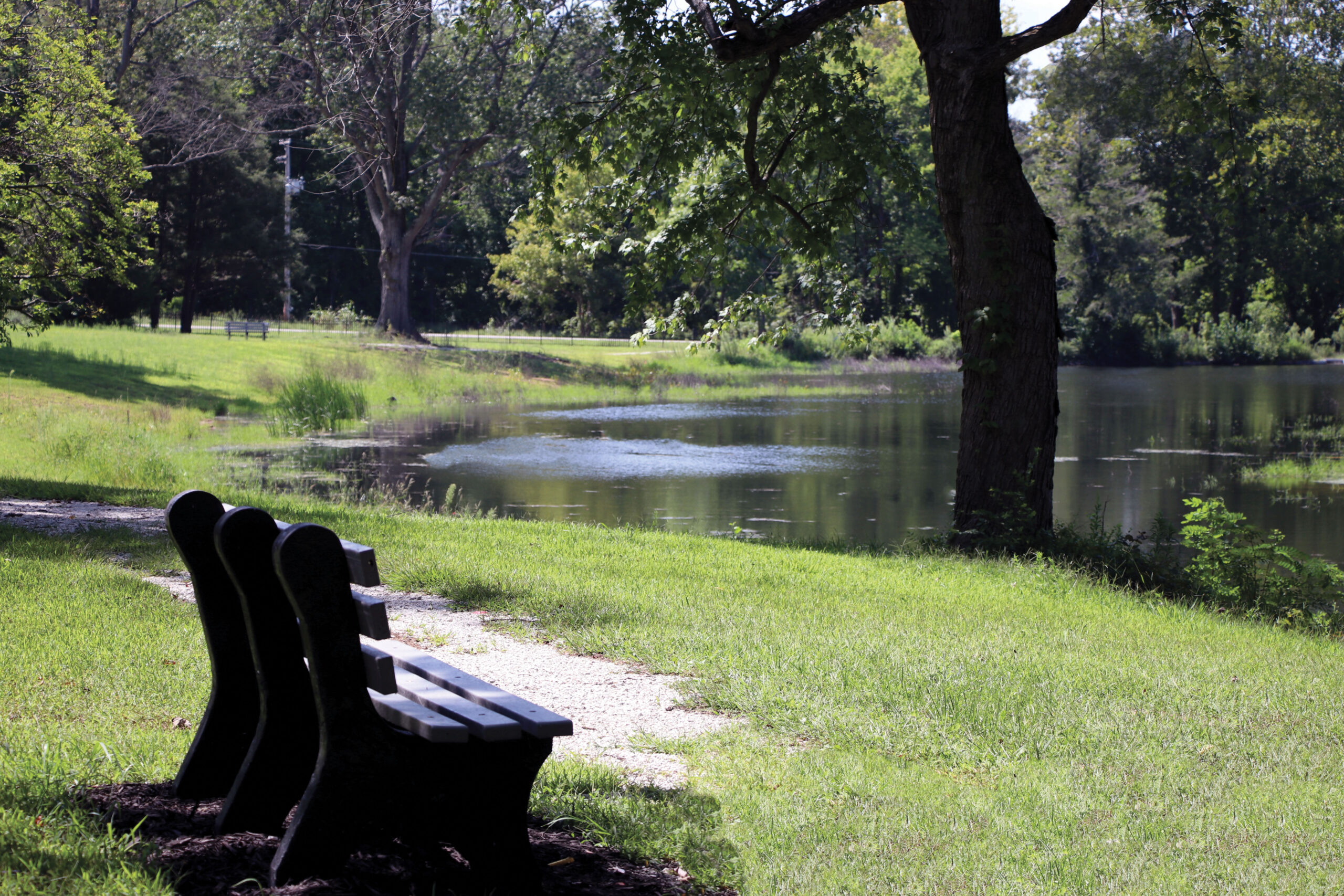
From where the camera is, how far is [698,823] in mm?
4078

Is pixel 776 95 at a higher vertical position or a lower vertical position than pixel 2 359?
higher

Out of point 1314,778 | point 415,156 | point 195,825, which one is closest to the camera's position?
point 195,825

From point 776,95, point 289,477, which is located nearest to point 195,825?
point 776,95

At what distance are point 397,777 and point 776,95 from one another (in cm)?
1100

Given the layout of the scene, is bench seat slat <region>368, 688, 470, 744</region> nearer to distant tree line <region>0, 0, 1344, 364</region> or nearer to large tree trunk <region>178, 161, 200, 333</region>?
distant tree line <region>0, 0, 1344, 364</region>

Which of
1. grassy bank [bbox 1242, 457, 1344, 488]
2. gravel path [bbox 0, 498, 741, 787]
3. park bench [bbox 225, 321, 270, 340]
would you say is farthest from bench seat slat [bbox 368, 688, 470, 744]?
park bench [bbox 225, 321, 270, 340]

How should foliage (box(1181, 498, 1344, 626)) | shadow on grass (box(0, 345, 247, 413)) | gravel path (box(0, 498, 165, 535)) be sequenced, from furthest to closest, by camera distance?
shadow on grass (box(0, 345, 247, 413)) < gravel path (box(0, 498, 165, 535)) < foliage (box(1181, 498, 1344, 626))

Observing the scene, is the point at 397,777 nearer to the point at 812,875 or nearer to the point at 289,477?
the point at 812,875

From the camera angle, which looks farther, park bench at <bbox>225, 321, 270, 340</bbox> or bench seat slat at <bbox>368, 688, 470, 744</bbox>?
park bench at <bbox>225, 321, 270, 340</bbox>

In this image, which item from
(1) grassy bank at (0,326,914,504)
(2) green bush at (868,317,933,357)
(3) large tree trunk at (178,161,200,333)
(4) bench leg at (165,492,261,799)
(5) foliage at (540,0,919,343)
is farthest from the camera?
Result: (2) green bush at (868,317,933,357)

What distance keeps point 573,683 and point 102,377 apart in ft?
80.0

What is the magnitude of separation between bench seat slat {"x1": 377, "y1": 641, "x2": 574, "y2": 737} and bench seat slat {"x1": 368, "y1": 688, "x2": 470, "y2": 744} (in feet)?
0.49

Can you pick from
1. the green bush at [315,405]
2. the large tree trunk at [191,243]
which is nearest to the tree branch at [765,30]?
the green bush at [315,405]

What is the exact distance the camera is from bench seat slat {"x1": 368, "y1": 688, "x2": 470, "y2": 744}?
3.08 meters
